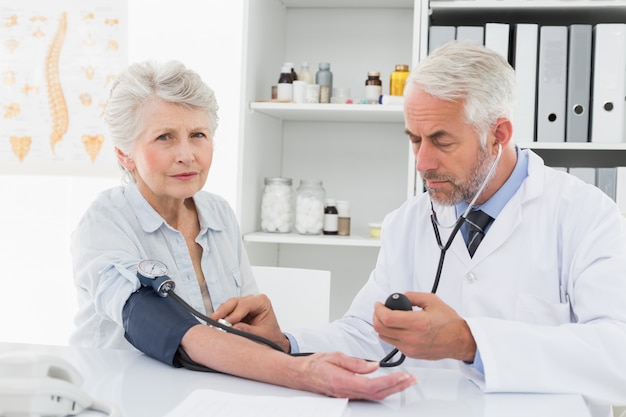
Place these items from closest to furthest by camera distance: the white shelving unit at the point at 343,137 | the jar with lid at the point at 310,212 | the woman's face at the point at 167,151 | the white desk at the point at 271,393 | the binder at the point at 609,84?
the white desk at the point at 271,393 → the woman's face at the point at 167,151 → the binder at the point at 609,84 → the jar with lid at the point at 310,212 → the white shelving unit at the point at 343,137

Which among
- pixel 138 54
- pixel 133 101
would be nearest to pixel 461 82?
pixel 133 101

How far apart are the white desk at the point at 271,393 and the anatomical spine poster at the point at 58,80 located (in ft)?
5.87

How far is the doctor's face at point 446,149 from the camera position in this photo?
1362 mm

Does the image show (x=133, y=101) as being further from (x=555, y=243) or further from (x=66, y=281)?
(x=66, y=281)

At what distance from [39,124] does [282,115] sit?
1.02 metres

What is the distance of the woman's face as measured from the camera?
1.43 meters

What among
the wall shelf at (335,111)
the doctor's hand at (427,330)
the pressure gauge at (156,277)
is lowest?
the doctor's hand at (427,330)

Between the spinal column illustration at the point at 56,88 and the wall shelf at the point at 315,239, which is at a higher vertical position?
the spinal column illustration at the point at 56,88

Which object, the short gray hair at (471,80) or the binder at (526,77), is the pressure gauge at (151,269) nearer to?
the short gray hair at (471,80)

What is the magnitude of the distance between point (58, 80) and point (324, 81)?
1.13 metres

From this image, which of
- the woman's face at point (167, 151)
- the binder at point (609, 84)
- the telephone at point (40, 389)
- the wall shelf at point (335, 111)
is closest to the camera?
the telephone at point (40, 389)

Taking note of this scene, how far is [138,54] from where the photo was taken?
2705 mm

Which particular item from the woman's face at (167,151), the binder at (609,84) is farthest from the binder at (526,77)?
the woman's face at (167,151)

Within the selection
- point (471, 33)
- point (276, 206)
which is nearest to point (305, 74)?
point (276, 206)
